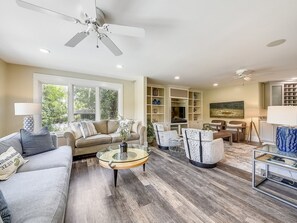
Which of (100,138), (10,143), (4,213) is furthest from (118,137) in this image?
(4,213)

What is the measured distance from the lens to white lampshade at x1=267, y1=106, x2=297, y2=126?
1896mm

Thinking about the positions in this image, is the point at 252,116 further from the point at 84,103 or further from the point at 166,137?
the point at 84,103

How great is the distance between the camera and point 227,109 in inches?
262

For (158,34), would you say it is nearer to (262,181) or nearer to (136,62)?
(136,62)

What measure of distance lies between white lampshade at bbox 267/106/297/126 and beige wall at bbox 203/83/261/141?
4.24 metres

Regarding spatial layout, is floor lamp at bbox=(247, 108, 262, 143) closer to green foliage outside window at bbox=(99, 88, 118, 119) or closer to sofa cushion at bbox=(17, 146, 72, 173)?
green foliage outside window at bbox=(99, 88, 118, 119)

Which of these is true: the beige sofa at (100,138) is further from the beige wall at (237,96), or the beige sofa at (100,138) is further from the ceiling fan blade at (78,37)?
the beige wall at (237,96)

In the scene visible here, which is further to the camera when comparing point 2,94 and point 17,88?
point 17,88

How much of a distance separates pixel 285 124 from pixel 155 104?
4.30m

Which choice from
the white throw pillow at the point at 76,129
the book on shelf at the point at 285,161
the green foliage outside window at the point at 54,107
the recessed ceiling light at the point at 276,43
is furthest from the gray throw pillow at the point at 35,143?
the recessed ceiling light at the point at 276,43

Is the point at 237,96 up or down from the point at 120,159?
up

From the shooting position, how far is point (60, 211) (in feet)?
3.68

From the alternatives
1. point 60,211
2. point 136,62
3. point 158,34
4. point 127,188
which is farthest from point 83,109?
point 60,211

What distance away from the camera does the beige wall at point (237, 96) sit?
5695 mm
